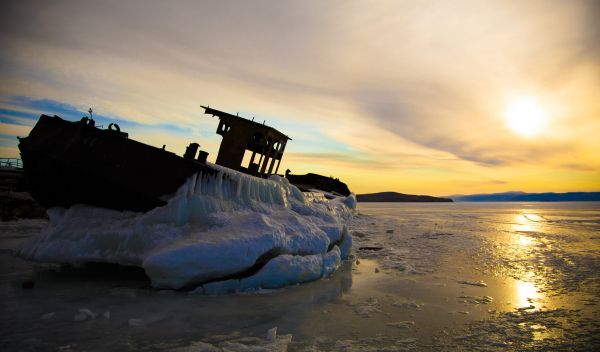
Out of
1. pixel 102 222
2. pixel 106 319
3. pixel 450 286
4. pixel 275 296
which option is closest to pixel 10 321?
pixel 106 319

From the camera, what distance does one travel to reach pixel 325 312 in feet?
13.2

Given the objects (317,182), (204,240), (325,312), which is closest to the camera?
(325,312)

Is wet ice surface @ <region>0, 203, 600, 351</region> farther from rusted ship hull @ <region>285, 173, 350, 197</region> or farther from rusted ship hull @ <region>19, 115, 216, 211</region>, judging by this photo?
rusted ship hull @ <region>285, 173, 350, 197</region>

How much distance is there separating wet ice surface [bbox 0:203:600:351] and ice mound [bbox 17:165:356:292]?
29 cm

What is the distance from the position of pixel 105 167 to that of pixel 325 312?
4.09 meters

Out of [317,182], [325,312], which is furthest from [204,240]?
[317,182]

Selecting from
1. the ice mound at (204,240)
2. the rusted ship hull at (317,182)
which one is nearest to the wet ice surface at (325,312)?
the ice mound at (204,240)

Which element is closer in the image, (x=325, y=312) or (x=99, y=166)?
(x=325, y=312)

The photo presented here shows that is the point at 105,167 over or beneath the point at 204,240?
over

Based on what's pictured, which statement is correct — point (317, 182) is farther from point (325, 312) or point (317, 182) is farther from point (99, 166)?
point (325, 312)

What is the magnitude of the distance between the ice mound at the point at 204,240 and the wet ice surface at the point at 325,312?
0.94 ft

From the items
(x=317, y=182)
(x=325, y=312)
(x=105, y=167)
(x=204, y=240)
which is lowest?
(x=325, y=312)

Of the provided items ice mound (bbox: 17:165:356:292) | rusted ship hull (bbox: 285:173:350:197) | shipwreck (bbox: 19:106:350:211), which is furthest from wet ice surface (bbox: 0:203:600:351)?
rusted ship hull (bbox: 285:173:350:197)

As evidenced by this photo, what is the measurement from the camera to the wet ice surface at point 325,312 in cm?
313
